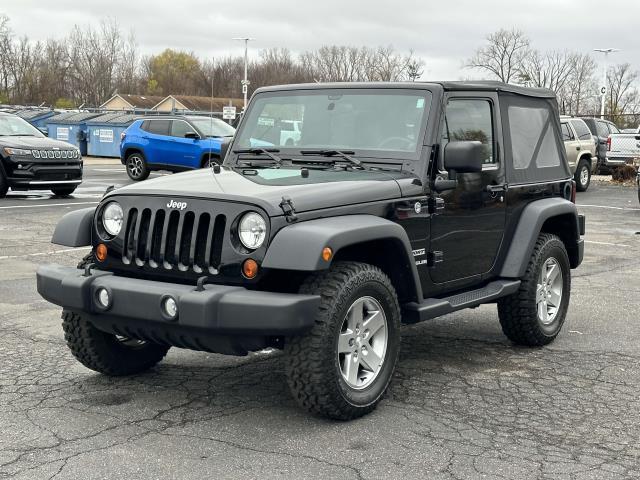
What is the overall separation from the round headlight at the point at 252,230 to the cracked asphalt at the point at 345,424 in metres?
0.93

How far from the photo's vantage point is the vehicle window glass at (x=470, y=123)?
568 centimetres

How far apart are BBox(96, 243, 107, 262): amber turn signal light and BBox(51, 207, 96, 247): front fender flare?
4.8 inches

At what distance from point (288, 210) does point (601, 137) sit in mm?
26053

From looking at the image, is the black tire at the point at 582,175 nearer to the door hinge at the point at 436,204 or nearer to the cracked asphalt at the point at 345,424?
the cracked asphalt at the point at 345,424

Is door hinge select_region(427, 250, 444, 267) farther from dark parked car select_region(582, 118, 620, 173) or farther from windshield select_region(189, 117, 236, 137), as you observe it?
dark parked car select_region(582, 118, 620, 173)

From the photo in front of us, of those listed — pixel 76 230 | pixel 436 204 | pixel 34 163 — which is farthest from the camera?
A: pixel 34 163

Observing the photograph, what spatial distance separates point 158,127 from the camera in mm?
23297

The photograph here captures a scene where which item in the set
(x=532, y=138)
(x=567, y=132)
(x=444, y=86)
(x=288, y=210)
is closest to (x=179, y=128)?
(x=567, y=132)

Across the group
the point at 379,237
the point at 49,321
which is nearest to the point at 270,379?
the point at 379,237

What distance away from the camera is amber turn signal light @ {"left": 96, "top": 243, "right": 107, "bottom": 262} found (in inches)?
195

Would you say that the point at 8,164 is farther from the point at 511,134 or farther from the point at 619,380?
the point at 619,380

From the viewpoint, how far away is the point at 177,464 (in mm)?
4051

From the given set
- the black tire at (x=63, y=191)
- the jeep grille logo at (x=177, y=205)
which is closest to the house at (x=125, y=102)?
Result: the black tire at (x=63, y=191)

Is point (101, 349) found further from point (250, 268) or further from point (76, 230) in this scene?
point (250, 268)
